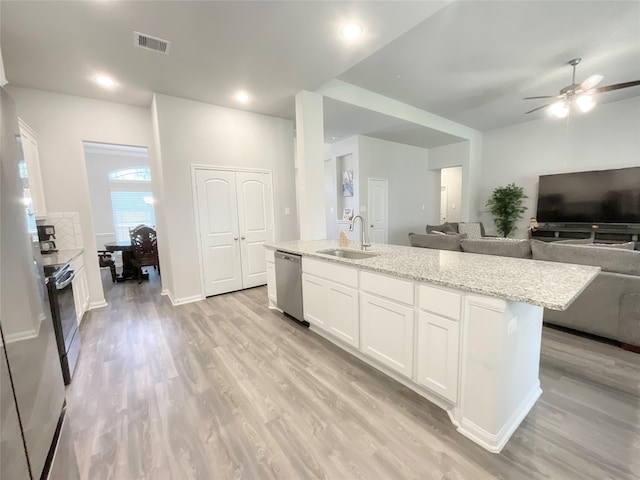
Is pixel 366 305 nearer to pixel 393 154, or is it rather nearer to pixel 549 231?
pixel 393 154

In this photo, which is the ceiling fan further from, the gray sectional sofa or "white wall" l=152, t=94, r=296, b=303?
"white wall" l=152, t=94, r=296, b=303

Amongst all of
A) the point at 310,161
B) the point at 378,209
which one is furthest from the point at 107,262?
the point at 378,209

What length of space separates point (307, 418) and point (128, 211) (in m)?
7.55

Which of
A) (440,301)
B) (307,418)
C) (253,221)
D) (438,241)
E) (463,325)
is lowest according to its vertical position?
(307,418)

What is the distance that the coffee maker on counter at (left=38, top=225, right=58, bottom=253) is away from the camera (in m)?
3.24

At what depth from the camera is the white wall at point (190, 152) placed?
371cm

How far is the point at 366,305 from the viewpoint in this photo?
213 cm

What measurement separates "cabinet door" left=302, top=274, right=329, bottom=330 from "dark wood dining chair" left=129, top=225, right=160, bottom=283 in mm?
3798

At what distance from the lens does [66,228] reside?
141 inches

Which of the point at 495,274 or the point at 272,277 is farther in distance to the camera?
the point at 272,277

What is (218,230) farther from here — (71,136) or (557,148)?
(557,148)

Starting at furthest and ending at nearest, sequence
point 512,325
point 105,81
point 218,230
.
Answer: point 218,230 → point 105,81 → point 512,325

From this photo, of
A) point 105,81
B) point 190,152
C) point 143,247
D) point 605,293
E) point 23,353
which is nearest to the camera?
point 23,353

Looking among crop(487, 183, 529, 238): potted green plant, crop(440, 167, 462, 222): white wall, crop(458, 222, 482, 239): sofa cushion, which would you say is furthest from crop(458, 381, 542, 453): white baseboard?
crop(440, 167, 462, 222): white wall
